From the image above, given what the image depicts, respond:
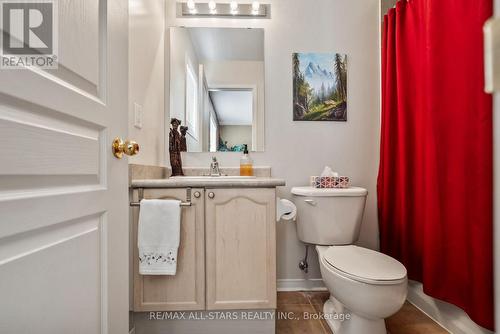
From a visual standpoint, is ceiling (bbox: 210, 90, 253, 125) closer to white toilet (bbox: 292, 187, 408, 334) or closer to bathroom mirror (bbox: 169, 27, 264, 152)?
bathroom mirror (bbox: 169, 27, 264, 152)

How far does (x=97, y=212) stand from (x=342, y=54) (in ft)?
6.34

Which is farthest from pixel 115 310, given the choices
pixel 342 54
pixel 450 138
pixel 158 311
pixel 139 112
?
pixel 342 54

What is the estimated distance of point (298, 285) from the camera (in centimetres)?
191

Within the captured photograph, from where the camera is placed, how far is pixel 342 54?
1.95 metres

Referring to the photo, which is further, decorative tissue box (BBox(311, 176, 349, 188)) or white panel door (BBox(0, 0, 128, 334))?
decorative tissue box (BBox(311, 176, 349, 188))

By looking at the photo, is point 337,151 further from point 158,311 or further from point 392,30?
point 158,311

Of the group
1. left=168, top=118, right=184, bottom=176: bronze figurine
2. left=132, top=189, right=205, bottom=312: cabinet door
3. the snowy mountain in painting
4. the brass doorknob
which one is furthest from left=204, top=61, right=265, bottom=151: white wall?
the brass doorknob

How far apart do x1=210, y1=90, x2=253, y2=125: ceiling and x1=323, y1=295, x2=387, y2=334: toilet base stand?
4.32 feet

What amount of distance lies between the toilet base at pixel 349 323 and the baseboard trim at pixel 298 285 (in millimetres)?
383

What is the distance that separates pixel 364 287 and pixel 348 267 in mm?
113

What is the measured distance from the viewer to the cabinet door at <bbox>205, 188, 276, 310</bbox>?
1.30m

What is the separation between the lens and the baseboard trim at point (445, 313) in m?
1.28

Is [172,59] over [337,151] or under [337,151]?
over

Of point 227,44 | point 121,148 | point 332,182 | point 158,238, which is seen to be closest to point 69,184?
point 121,148
